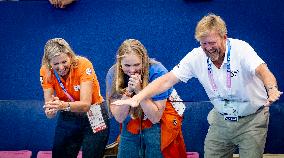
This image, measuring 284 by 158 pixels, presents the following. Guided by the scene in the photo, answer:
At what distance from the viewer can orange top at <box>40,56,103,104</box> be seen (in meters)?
3.22

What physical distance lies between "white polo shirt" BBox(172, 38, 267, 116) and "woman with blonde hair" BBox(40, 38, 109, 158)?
703 millimetres

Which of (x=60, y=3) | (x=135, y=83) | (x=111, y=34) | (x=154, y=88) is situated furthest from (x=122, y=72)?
(x=60, y=3)

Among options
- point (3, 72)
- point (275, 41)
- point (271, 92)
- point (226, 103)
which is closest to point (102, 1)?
point (3, 72)

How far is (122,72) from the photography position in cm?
294

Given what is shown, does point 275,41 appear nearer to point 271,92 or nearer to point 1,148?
point 271,92

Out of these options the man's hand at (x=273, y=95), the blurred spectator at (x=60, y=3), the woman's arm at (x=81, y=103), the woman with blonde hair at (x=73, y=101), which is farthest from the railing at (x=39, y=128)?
the man's hand at (x=273, y=95)

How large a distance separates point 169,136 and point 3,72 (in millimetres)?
2120

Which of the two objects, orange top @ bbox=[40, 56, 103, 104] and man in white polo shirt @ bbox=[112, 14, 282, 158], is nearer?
man in white polo shirt @ bbox=[112, 14, 282, 158]

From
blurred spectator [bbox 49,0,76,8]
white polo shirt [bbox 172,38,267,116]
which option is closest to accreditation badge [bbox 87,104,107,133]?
white polo shirt [bbox 172,38,267,116]

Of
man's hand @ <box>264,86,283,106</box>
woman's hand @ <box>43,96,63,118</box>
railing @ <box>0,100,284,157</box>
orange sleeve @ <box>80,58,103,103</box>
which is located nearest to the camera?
man's hand @ <box>264,86,283,106</box>

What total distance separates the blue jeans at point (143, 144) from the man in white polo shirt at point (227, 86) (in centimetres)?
30

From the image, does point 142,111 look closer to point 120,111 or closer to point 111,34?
point 120,111

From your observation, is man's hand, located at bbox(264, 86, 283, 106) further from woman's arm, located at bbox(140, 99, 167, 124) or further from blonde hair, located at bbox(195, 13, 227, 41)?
woman's arm, located at bbox(140, 99, 167, 124)

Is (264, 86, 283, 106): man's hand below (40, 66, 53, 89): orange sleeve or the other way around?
below
